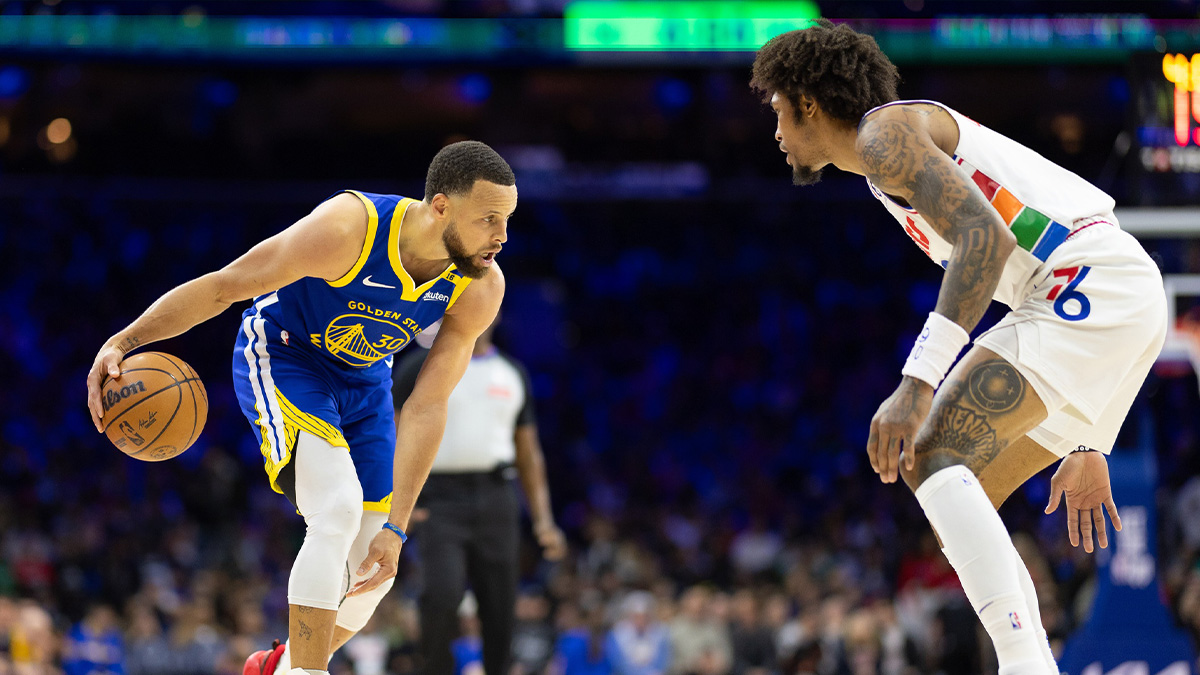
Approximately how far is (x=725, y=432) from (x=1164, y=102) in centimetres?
1071

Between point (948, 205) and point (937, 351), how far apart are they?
39 centimetres

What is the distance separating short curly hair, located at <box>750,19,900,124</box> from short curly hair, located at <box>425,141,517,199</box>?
1.05 metres

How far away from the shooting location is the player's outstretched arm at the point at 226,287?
351 centimetres

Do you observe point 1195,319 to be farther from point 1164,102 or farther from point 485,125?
point 485,125

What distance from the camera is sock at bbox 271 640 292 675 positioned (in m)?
3.64

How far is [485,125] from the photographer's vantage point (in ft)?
57.7

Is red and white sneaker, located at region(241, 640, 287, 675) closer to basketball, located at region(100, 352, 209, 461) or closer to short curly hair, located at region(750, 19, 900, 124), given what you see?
basketball, located at region(100, 352, 209, 461)

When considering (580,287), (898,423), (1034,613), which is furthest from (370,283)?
(580,287)

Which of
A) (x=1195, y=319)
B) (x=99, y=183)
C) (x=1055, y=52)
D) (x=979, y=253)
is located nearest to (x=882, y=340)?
(x=1055, y=52)

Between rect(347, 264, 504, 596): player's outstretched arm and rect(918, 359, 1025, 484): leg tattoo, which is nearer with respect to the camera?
rect(918, 359, 1025, 484): leg tattoo

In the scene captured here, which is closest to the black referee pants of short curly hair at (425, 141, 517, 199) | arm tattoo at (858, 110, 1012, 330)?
short curly hair at (425, 141, 517, 199)

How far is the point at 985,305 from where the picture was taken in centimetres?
273

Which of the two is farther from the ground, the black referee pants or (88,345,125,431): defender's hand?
(88,345,125,431): defender's hand

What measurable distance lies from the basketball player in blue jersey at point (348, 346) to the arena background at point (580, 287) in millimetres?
5834
